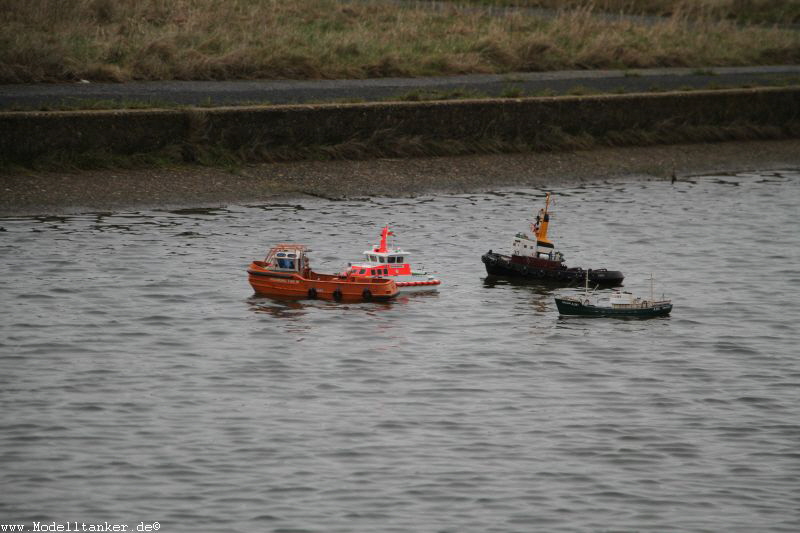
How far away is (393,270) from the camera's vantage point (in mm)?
21438

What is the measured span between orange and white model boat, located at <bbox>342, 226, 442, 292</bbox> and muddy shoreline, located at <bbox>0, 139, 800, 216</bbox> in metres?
6.19

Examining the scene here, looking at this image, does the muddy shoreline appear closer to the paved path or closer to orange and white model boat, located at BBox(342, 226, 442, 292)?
the paved path

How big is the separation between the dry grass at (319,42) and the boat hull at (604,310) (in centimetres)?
1550

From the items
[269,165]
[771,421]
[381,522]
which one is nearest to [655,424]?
[771,421]

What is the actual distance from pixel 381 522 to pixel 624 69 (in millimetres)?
29633

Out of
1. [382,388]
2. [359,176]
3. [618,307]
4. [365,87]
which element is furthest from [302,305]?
[365,87]

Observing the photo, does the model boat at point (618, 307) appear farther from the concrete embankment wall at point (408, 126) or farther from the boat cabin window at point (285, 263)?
the concrete embankment wall at point (408, 126)

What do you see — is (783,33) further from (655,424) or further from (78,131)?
(655,424)

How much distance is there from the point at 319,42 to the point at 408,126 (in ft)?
23.0

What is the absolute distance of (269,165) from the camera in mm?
29344

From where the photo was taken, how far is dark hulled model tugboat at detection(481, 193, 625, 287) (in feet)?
73.7

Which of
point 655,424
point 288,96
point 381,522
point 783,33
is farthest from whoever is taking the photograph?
point 783,33

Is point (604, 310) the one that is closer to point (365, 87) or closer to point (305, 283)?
point (305, 283)

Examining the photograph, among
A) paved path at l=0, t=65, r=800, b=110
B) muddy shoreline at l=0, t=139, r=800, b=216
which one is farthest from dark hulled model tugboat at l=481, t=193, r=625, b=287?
paved path at l=0, t=65, r=800, b=110
